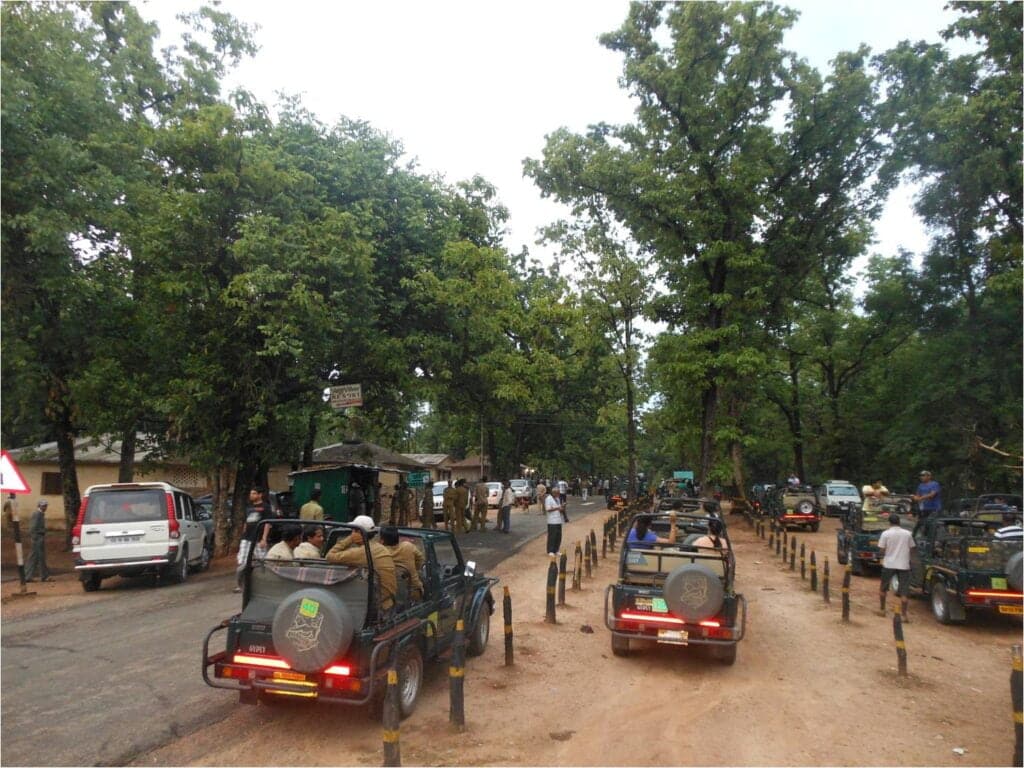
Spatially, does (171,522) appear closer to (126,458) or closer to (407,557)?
(407,557)

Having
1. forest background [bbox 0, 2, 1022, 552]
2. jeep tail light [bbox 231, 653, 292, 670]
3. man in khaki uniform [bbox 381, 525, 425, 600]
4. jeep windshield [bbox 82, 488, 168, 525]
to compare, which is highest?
forest background [bbox 0, 2, 1022, 552]

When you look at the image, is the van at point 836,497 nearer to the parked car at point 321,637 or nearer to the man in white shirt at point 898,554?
the man in white shirt at point 898,554

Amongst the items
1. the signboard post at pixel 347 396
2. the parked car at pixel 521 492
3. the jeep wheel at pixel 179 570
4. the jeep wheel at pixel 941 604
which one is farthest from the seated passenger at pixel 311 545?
the parked car at pixel 521 492

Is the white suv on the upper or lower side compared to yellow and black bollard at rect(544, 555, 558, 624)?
upper

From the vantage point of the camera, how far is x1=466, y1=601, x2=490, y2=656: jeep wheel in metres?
8.38

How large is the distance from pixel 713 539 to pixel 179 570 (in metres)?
10.5

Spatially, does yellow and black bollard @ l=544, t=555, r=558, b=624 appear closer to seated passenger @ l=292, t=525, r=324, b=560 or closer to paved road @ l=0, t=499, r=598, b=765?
seated passenger @ l=292, t=525, r=324, b=560

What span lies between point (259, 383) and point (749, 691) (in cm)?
1316

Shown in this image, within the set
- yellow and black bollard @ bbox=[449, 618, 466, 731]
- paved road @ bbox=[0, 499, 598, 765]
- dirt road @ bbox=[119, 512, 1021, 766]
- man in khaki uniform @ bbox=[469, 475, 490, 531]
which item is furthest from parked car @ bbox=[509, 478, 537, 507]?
yellow and black bollard @ bbox=[449, 618, 466, 731]

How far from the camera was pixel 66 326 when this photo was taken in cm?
1482

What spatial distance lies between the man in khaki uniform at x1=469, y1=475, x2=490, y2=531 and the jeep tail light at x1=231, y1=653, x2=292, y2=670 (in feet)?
59.5

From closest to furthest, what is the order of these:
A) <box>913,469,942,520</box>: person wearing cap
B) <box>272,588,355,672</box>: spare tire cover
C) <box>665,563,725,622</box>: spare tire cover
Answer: <box>272,588,355,672</box>: spare tire cover, <box>665,563,725,622</box>: spare tire cover, <box>913,469,942,520</box>: person wearing cap

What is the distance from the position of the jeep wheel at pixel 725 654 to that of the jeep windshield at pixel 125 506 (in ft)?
34.1

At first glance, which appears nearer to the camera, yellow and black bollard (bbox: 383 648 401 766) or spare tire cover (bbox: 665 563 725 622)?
yellow and black bollard (bbox: 383 648 401 766)
